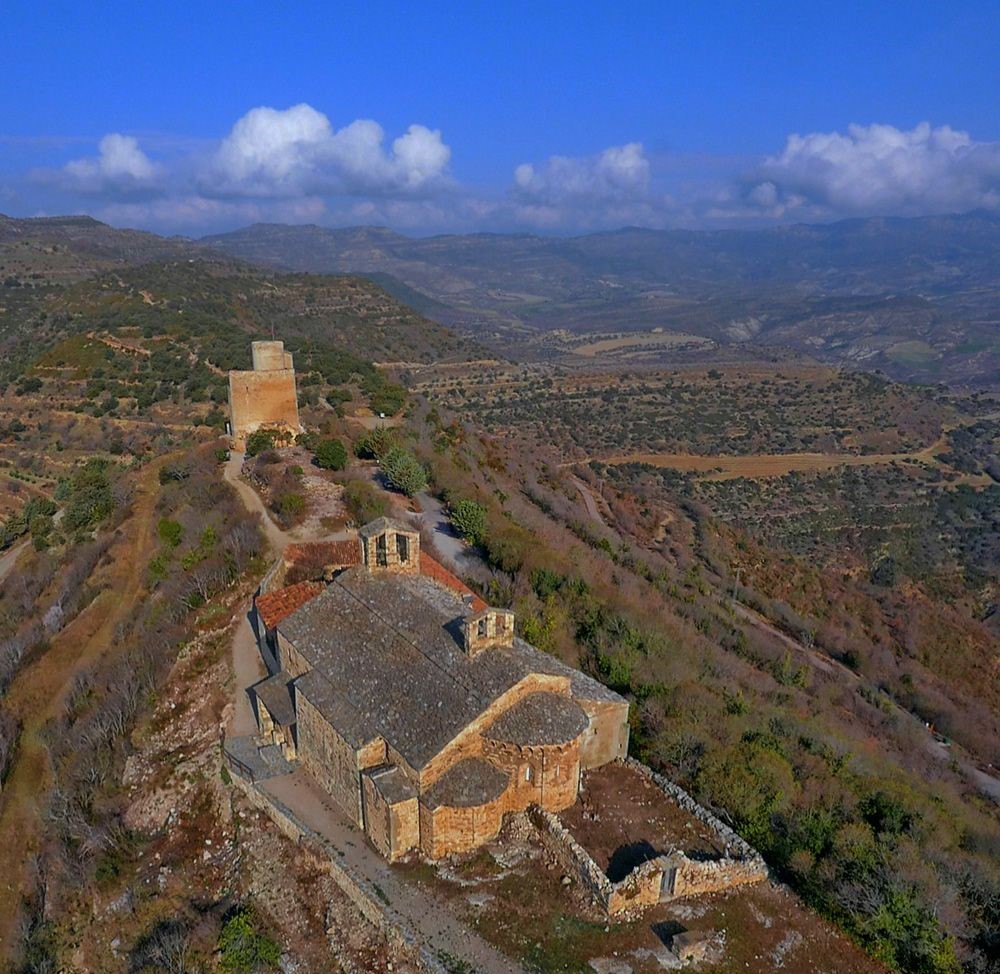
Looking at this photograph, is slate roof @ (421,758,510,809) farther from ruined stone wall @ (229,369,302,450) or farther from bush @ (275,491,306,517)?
ruined stone wall @ (229,369,302,450)

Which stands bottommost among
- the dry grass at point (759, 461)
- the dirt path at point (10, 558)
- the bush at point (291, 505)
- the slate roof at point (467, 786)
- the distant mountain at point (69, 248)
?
the dry grass at point (759, 461)

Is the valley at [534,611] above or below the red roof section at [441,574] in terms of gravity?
below

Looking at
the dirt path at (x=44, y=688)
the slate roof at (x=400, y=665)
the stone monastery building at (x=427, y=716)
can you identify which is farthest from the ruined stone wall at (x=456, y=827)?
the dirt path at (x=44, y=688)

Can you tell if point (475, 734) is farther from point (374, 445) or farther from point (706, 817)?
point (374, 445)

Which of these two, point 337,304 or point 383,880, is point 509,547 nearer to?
point 383,880

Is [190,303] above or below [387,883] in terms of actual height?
above

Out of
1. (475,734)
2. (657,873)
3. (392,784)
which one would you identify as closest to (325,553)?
(392,784)

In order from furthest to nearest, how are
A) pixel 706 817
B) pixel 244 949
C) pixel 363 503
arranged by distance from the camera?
1. pixel 363 503
2. pixel 706 817
3. pixel 244 949

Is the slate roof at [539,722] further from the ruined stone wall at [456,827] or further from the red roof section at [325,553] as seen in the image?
the red roof section at [325,553]
